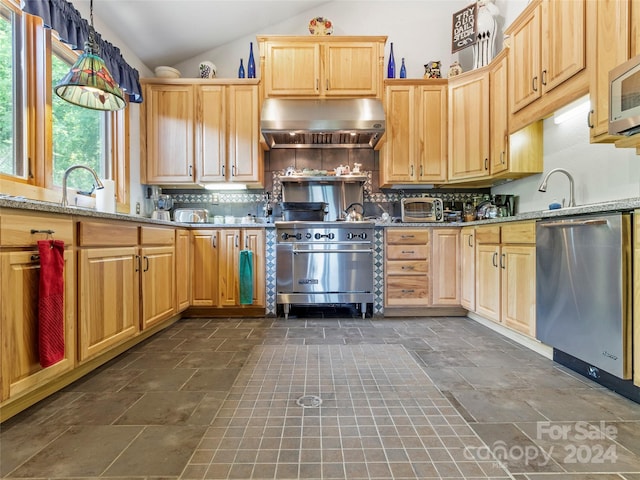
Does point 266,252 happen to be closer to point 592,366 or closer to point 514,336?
point 514,336

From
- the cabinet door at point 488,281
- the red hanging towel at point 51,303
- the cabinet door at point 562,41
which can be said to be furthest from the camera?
the cabinet door at point 488,281

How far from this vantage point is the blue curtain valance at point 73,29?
6.69 feet

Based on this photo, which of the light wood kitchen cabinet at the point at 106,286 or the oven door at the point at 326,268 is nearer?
the light wood kitchen cabinet at the point at 106,286

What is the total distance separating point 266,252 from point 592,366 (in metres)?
2.48

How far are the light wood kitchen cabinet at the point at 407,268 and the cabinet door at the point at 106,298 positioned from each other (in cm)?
213

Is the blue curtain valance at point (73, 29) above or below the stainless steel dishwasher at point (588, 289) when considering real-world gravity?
above

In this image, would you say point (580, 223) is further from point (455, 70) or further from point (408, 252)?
point (455, 70)

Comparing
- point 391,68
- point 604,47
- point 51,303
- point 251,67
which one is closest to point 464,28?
point 391,68

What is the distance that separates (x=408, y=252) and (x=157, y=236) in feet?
7.15

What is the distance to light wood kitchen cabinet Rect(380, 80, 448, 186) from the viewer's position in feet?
11.1

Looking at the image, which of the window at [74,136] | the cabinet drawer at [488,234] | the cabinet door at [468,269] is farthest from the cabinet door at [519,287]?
the window at [74,136]

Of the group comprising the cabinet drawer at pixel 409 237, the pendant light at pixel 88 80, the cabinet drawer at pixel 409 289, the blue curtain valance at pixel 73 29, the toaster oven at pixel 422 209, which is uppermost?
the blue curtain valance at pixel 73 29

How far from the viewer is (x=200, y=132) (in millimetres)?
3416

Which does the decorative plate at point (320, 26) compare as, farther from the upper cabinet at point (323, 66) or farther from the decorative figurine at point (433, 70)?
the decorative figurine at point (433, 70)
